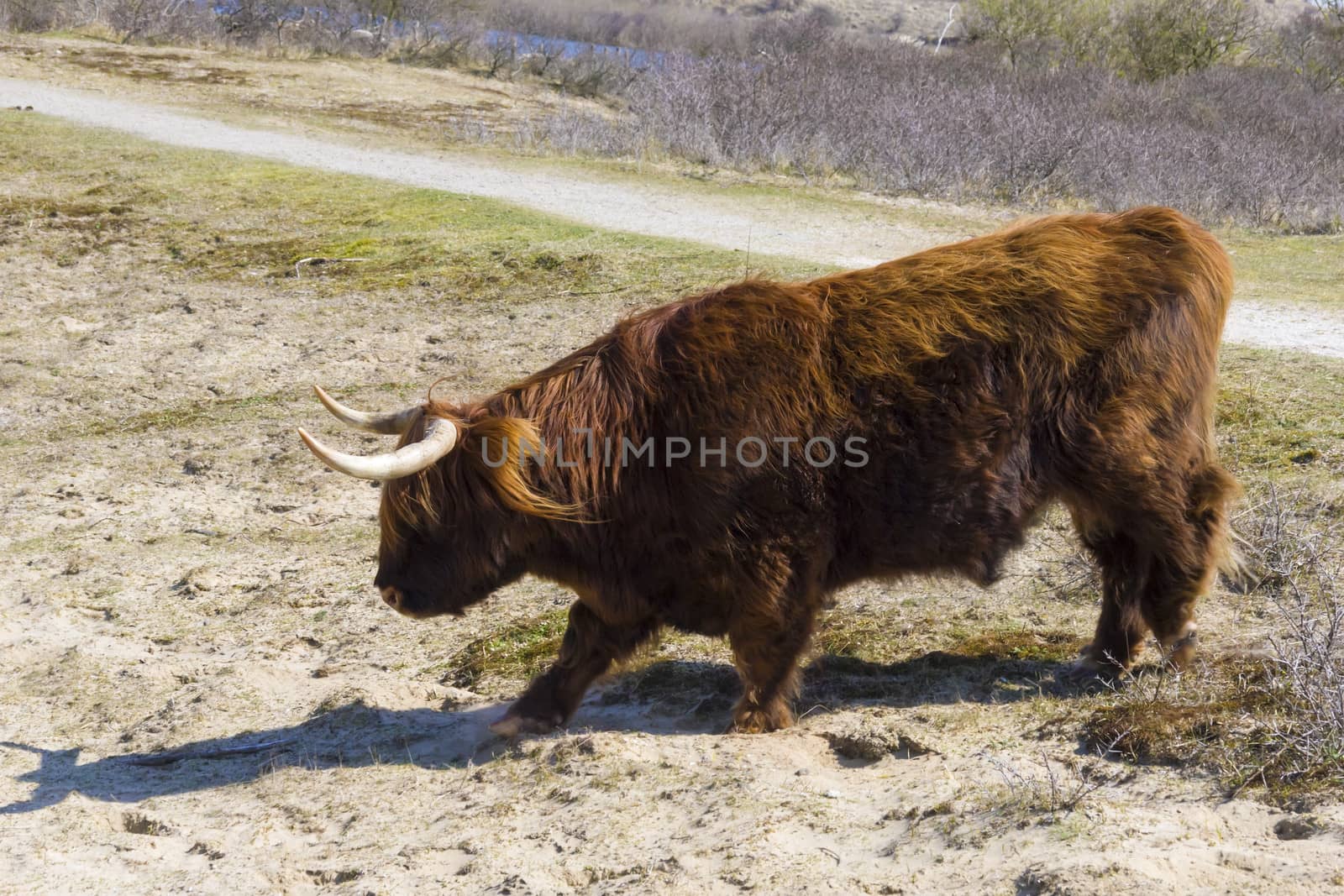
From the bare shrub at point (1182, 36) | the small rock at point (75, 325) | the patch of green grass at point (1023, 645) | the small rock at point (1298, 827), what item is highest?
the bare shrub at point (1182, 36)

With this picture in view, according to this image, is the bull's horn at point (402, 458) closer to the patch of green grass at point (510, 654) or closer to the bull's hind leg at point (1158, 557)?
the patch of green grass at point (510, 654)

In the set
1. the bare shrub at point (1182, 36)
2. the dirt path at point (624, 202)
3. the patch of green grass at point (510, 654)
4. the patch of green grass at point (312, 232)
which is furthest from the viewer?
the bare shrub at point (1182, 36)

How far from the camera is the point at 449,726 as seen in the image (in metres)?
5.10

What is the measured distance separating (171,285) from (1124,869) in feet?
34.1

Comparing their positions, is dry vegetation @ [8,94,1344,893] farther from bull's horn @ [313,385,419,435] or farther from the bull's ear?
bull's horn @ [313,385,419,435]

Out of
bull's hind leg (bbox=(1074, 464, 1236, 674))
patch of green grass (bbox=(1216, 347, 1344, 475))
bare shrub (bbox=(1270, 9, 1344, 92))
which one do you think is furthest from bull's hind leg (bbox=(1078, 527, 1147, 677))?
bare shrub (bbox=(1270, 9, 1344, 92))

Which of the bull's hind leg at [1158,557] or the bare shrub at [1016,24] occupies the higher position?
the bare shrub at [1016,24]

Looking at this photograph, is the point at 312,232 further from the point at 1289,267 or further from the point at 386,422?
the point at 1289,267

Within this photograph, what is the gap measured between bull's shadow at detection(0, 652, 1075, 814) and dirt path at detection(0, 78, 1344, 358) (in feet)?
15.9

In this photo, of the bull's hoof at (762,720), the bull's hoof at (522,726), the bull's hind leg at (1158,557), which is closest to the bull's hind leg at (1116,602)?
the bull's hind leg at (1158,557)

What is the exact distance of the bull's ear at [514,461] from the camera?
458 cm

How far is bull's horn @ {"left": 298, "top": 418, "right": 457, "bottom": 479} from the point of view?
13.4 feet

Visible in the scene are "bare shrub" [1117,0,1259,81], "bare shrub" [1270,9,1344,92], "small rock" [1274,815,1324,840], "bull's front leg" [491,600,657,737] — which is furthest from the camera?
"bare shrub" [1117,0,1259,81]

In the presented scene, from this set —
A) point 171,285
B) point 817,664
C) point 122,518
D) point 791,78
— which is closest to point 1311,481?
point 817,664
